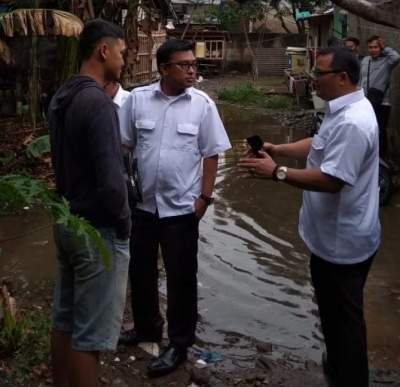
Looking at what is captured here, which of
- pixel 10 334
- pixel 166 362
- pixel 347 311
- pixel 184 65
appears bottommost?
pixel 166 362

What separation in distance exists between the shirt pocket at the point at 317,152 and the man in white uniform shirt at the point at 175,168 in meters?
0.63

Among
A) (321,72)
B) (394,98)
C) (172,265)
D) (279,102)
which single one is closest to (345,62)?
(321,72)

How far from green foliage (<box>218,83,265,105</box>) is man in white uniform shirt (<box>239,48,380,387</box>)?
1617 cm

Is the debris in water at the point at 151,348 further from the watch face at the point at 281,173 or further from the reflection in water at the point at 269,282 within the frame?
the watch face at the point at 281,173

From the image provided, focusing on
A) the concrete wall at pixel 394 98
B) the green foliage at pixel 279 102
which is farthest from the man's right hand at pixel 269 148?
the green foliage at pixel 279 102

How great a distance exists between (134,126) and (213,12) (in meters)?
26.2

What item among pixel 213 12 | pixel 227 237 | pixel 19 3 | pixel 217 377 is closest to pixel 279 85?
pixel 213 12

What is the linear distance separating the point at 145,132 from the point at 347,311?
5.09 ft

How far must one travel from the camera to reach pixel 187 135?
Result: 392 cm

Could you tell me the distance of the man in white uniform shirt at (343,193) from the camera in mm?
3252

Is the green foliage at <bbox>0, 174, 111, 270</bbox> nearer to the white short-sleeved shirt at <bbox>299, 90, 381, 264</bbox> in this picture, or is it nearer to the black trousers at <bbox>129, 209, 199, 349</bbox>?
the black trousers at <bbox>129, 209, 199, 349</bbox>

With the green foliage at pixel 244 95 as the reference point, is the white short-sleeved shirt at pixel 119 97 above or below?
above

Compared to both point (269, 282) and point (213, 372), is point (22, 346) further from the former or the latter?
point (269, 282)

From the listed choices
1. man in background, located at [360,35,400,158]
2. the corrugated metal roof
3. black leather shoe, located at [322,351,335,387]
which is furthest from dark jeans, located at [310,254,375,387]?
the corrugated metal roof
